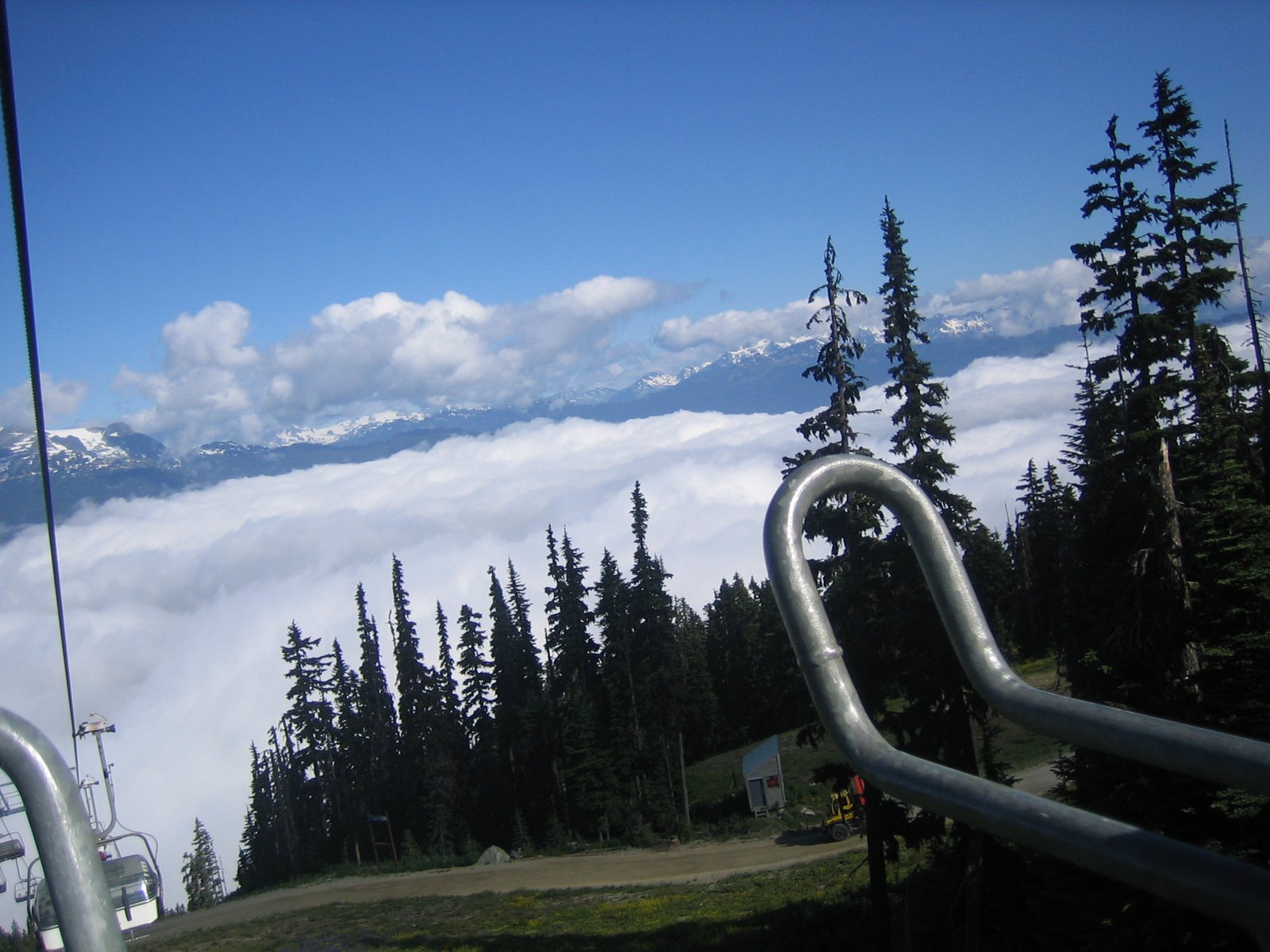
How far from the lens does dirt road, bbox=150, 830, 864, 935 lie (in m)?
38.9

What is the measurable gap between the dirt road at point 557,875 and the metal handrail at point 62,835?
36.2m

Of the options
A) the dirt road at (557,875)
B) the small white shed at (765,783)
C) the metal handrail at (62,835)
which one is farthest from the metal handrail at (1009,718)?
the small white shed at (765,783)

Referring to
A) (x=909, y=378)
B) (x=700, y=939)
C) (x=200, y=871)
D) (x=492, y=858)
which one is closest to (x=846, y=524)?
(x=909, y=378)

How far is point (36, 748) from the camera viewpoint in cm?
180

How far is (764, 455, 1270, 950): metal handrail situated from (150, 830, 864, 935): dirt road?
3569cm

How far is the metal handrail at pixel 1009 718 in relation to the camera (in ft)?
4.43

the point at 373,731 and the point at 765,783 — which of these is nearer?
the point at 765,783

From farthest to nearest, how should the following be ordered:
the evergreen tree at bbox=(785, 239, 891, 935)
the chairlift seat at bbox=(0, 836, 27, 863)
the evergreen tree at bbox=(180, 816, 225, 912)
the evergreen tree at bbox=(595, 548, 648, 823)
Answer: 1. the evergreen tree at bbox=(180, 816, 225, 912)
2. the evergreen tree at bbox=(595, 548, 648, 823)
3. the evergreen tree at bbox=(785, 239, 891, 935)
4. the chairlift seat at bbox=(0, 836, 27, 863)

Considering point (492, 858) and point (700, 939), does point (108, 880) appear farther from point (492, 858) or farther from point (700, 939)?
point (492, 858)

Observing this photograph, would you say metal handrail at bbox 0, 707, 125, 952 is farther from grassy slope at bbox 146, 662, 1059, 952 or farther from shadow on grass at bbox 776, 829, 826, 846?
shadow on grass at bbox 776, 829, 826, 846

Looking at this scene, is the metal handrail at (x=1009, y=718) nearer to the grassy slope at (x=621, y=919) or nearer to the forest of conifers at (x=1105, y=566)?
the forest of conifers at (x=1105, y=566)

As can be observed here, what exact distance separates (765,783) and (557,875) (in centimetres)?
1238

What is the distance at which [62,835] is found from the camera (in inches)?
70.7

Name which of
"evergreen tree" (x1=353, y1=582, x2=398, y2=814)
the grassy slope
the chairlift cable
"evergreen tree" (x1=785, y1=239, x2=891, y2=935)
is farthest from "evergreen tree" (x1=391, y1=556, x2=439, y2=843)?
the chairlift cable
